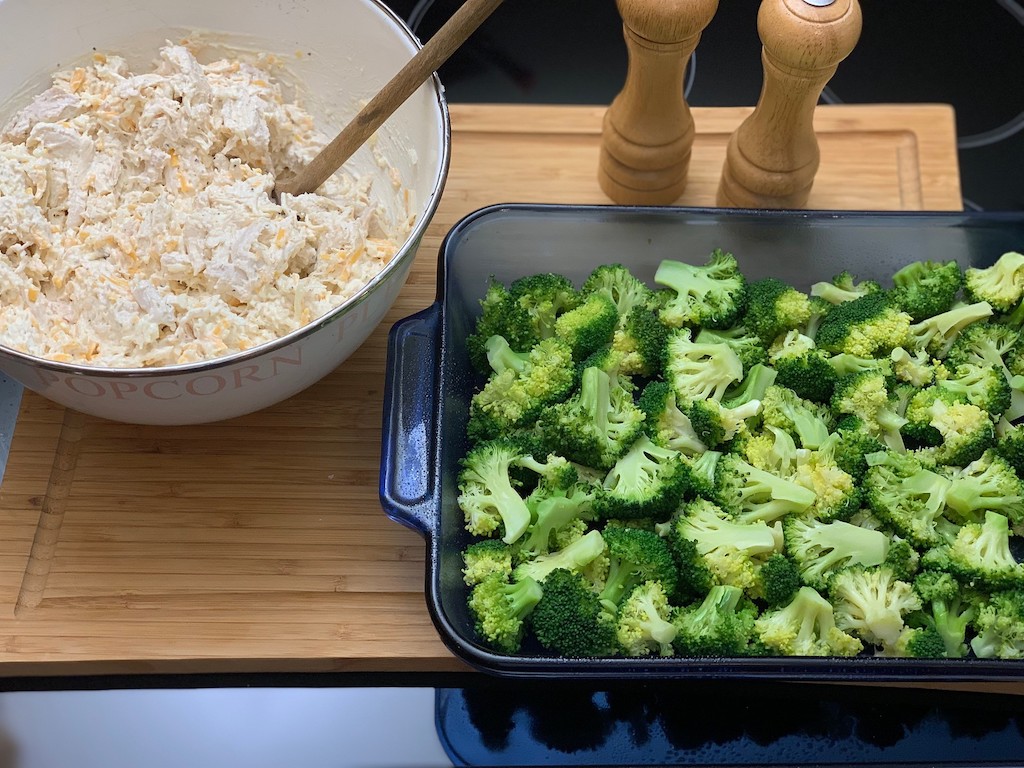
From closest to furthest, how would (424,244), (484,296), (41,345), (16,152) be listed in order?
(41,345)
(16,152)
(484,296)
(424,244)

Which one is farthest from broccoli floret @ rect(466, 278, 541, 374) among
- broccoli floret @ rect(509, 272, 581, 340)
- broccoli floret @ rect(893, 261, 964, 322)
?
broccoli floret @ rect(893, 261, 964, 322)

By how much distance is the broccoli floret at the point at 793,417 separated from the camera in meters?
1.42

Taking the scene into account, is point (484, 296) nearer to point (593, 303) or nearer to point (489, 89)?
point (593, 303)

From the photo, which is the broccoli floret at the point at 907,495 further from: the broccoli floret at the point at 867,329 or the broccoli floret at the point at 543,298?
the broccoli floret at the point at 543,298

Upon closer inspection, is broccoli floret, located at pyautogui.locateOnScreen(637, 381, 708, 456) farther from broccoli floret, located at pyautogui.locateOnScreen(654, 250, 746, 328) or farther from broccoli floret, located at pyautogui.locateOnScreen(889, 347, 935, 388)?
broccoli floret, located at pyautogui.locateOnScreen(889, 347, 935, 388)

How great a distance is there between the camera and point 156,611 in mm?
1380

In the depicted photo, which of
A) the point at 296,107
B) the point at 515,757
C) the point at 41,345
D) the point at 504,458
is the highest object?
the point at 296,107

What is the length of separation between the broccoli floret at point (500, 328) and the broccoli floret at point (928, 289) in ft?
1.85

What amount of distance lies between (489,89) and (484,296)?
0.68m

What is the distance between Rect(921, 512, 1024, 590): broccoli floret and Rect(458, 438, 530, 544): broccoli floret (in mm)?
543

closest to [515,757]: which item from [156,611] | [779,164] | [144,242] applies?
[156,611]

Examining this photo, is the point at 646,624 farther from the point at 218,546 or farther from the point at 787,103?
the point at 787,103

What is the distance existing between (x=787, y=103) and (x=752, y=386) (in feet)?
1.45

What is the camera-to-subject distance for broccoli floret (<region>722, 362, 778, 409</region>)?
145cm
